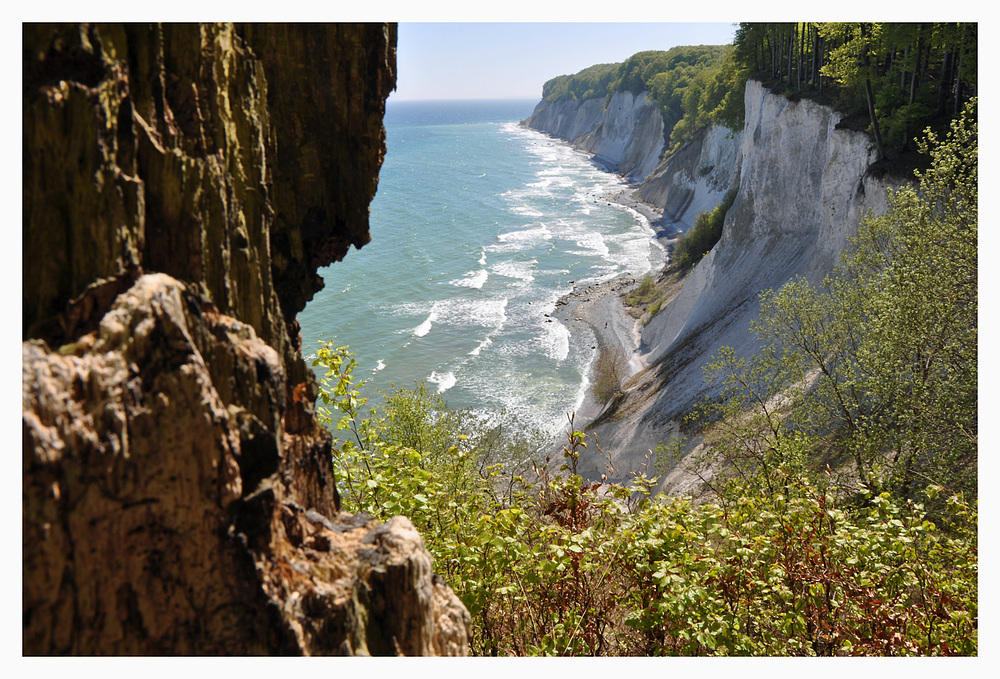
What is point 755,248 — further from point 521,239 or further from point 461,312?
point 521,239

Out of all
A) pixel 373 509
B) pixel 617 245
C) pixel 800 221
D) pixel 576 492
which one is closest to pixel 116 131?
pixel 373 509

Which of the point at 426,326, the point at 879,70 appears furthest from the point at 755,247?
the point at 426,326

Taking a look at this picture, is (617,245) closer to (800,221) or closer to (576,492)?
(800,221)

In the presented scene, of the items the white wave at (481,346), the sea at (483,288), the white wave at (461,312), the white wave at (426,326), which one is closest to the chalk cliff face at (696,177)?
the sea at (483,288)

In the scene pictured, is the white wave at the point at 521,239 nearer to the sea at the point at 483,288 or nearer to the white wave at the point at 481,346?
the sea at the point at 483,288

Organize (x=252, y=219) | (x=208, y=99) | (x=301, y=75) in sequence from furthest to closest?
(x=301, y=75)
(x=252, y=219)
(x=208, y=99)
